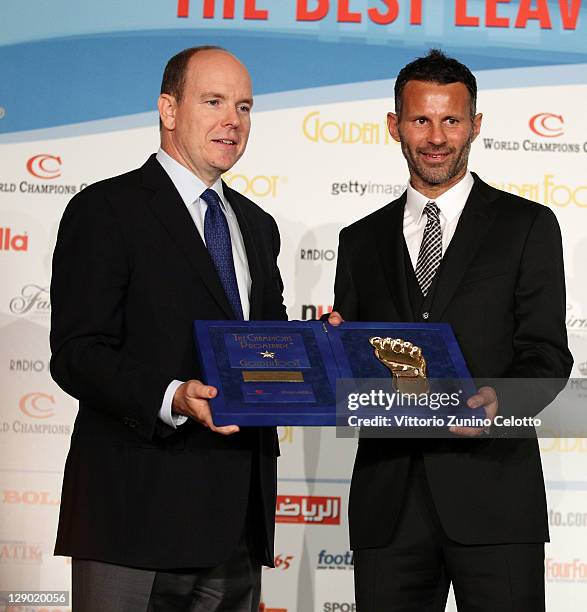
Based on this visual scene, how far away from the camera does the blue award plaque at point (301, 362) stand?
2.22 metres

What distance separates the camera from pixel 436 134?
9.14 ft

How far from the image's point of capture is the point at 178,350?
2412 mm

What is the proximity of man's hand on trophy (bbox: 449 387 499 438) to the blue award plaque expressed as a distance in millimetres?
36

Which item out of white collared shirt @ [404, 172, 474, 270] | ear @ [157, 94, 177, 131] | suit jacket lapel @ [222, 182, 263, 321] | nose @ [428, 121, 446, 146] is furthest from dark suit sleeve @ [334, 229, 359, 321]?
ear @ [157, 94, 177, 131]

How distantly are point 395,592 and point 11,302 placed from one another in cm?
230

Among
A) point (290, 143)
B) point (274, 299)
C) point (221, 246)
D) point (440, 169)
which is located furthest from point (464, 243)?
point (290, 143)

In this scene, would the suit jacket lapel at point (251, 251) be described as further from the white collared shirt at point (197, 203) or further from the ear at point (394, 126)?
the ear at point (394, 126)

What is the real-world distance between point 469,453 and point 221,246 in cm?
83

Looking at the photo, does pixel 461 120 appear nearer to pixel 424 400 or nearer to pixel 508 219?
pixel 508 219

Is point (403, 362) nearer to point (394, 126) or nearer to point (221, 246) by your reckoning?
point (221, 246)

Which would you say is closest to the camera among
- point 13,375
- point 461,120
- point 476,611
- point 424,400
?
point 424,400

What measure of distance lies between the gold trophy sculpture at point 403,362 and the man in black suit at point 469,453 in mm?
168

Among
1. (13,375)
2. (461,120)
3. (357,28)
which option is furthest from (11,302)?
(461,120)

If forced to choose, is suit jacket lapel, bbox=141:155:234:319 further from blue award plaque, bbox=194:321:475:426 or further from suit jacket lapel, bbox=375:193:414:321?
suit jacket lapel, bbox=375:193:414:321
